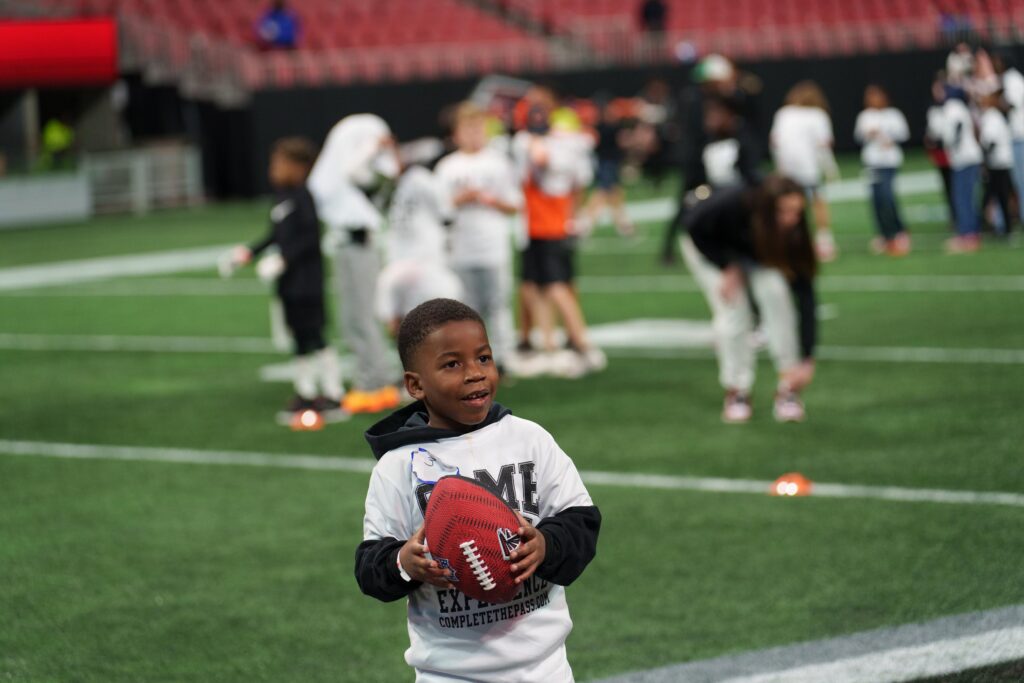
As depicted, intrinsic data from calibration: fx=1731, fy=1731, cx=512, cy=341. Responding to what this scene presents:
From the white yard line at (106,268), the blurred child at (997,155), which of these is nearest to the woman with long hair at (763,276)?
the blurred child at (997,155)

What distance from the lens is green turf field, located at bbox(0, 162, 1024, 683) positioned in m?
6.42

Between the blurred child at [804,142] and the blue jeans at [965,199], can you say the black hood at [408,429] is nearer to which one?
the blue jeans at [965,199]

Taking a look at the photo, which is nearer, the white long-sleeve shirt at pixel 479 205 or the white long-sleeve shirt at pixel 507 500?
the white long-sleeve shirt at pixel 507 500

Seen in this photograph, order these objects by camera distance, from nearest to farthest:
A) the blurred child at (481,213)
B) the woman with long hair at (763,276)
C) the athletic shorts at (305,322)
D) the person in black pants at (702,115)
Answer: the woman with long hair at (763,276) → the athletic shorts at (305,322) → the blurred child at (481,213) → the person in black pants at (702,115)

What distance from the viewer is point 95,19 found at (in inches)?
1312

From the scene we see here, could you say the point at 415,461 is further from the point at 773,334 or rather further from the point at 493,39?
the point at 493,39

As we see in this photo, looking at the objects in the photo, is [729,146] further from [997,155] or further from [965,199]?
[965,199]

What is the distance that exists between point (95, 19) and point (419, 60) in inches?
262

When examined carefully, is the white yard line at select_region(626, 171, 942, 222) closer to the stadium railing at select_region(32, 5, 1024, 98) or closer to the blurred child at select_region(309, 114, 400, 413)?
the stadium railing at select_region(32, 5, 1024, 98)

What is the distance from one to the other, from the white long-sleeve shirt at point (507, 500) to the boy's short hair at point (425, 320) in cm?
22

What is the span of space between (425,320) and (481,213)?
853cm

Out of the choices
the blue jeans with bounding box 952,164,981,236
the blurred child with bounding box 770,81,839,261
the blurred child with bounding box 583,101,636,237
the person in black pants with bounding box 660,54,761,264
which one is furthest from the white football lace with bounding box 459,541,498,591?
the blurred child with bounding box 583,101,636,237

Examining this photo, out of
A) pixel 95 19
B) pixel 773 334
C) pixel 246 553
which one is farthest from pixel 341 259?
pixel 95 19

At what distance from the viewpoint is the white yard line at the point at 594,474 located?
8.16m
